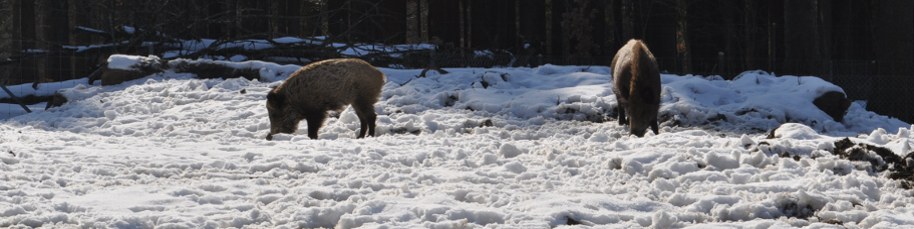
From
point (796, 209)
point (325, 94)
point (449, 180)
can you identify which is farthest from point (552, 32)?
point (796, 209)

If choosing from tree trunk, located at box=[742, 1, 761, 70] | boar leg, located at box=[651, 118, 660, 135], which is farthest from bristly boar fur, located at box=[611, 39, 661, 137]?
tree trunk, located at box=[742, 1, 761, 70]

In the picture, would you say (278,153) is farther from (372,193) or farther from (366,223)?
(366,223)

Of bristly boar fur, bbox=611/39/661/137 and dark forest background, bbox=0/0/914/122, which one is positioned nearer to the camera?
bristly boar fur, bbox=611/39/661/137

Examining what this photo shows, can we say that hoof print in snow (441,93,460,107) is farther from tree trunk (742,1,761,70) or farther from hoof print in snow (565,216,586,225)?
hoof print in snow (565,216,586,225)

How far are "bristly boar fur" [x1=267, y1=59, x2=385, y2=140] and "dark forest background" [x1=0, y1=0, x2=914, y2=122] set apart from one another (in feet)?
13.5

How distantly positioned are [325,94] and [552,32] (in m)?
7.09

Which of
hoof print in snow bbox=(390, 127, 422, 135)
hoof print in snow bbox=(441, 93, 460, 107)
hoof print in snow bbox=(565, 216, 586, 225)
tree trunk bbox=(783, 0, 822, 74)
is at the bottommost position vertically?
hoof print in snow bbox=(390, 127, 422, 135)

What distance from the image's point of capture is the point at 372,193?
7465 mm

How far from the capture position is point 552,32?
1923cm

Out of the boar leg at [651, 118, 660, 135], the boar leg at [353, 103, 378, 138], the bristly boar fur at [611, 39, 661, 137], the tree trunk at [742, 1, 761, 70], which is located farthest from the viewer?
the tree trunk at [742, 1, 761, 70]

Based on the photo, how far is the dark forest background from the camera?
55.8 feet

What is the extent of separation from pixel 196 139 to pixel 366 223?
5528 mm

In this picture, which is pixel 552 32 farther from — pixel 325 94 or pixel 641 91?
pixel 641 91

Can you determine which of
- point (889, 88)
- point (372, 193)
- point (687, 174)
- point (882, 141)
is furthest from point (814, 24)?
point (372, 193)
